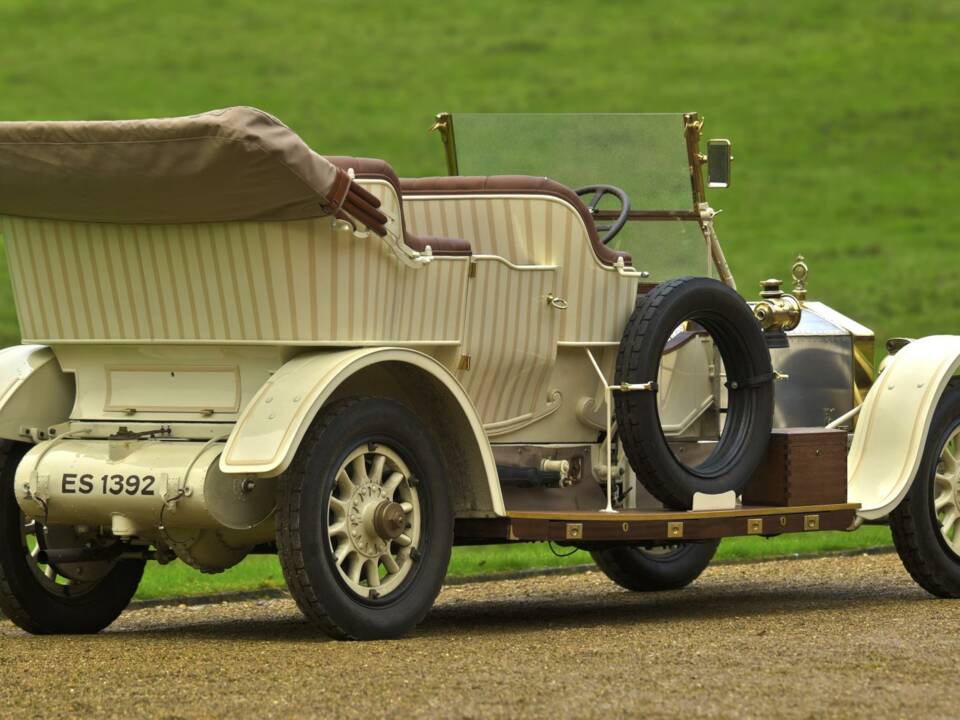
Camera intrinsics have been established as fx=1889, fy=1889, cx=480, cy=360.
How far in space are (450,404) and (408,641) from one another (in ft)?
3.26

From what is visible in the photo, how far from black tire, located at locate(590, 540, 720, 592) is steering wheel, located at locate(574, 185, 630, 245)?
1.85 m

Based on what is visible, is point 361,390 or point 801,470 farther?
point 801,470

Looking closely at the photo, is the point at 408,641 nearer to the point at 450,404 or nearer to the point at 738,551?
the point at 450,404

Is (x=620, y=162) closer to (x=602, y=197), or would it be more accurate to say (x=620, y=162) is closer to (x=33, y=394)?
(x=602, y=197)

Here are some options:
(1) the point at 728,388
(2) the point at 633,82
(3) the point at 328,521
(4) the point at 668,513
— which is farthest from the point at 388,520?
(2) the point at 633,82

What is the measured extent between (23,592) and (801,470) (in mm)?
3471

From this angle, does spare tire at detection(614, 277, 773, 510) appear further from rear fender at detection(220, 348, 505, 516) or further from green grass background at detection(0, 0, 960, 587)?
green grass background at detection(0, 0, 960, 587)

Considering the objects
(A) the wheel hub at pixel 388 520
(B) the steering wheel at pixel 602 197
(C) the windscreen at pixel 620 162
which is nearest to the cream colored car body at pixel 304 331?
(A) the wheel hub at pixel 388 520

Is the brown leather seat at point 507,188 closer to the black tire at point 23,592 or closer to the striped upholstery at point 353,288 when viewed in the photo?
the striped upholstery at point 353,288

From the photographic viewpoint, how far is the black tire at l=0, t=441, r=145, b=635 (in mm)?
7750

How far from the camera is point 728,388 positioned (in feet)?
28.1

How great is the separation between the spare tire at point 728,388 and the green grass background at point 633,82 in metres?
16.9

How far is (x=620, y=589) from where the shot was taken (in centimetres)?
1052

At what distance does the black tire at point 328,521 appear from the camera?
681 centimetres
